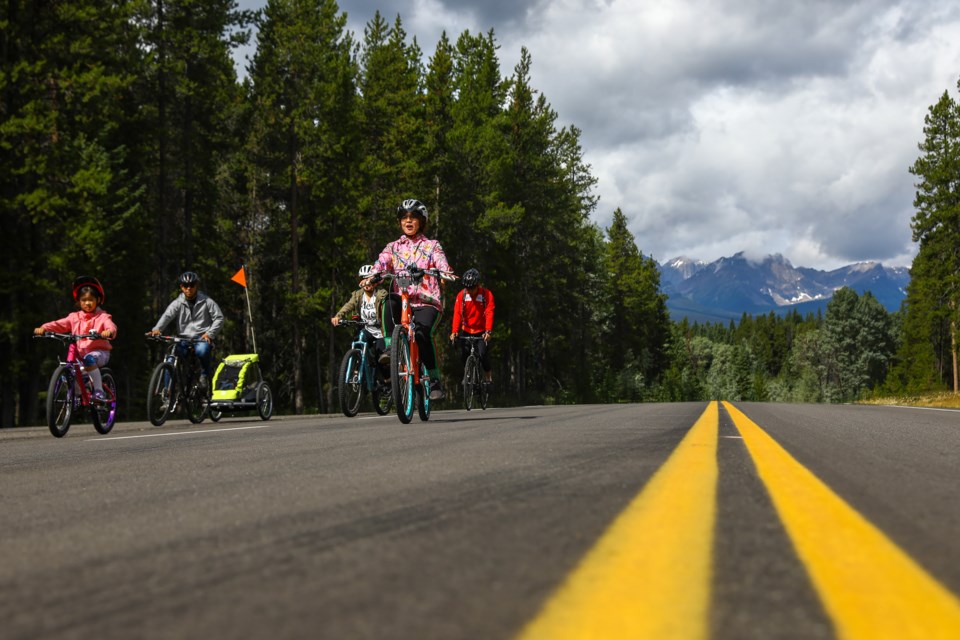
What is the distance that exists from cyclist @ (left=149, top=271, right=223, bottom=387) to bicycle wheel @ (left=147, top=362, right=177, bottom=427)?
407mm

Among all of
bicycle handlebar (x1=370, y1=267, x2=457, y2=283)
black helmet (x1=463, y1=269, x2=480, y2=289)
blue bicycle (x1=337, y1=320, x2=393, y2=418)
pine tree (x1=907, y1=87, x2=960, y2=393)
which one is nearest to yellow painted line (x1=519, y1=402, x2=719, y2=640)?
bicycle handlebar (x1=370, y1=267, x2=457, y2=283)

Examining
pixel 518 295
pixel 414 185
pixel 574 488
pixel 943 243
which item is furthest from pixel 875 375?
pixel 574 488

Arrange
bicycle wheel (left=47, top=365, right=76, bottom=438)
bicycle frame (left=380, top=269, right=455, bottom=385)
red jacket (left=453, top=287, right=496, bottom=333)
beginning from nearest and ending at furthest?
1. bicycle wheel (left=47, top=365, right=76, bottom=438)
2. bicycle frame (left=380, top=269, right=455, bottom=385)
3. red jacket (left=453, top=287, right=496, bottom=333)

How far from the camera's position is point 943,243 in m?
50.2

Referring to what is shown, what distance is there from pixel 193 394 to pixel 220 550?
9142 millimetres

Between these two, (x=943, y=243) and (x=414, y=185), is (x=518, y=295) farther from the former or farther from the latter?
(x=943, y=243)

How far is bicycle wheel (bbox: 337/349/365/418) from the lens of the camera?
373 inches

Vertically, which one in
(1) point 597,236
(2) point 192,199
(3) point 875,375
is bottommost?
(3) point 875,375

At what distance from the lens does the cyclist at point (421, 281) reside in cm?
809

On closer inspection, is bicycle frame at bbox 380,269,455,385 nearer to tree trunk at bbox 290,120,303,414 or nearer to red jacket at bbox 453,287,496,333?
red jacket at bbox 453,287,496,333

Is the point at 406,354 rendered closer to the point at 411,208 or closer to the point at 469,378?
the point at 411,208

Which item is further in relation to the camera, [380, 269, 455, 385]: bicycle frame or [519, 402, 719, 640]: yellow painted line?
[380, 269, 455, 385]: bicycle frame

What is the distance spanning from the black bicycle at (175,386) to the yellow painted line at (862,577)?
8.57 meters

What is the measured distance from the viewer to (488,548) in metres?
1.71
